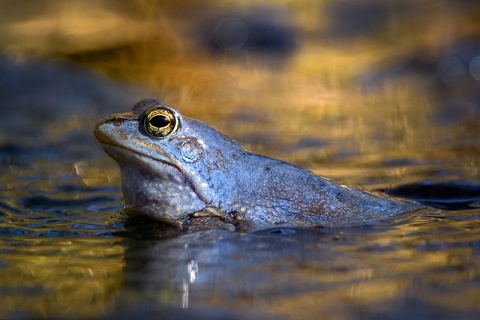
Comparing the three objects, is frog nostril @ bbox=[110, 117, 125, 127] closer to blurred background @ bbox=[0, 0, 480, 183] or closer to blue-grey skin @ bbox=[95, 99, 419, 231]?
blue-grey skin @ bbox=[95, 99, 419, 231]

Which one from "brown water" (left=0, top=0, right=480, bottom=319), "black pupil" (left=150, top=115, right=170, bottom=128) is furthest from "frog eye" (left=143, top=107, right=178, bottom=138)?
"brown water" (left=0, top=0, right=480, bottom=319)

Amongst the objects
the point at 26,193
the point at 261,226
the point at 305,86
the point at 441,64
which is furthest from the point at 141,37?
the point at 261,226

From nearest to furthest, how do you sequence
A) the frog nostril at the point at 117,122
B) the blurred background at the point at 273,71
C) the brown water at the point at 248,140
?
1. the brown water at the point at 248,140
2. the frog nostril at the point at 117,122
3. the blurred background at the point at 273,71

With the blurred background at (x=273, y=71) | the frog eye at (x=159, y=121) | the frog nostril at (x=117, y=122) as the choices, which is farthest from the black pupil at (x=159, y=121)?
the blurred background at (x=273, y=71)

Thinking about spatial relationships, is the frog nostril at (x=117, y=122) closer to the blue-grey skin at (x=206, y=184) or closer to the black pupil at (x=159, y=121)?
the blue-grey skin at (x=206, y=184)

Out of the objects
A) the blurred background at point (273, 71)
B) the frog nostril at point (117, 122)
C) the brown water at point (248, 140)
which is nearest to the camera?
the brown water at point (248, 140)

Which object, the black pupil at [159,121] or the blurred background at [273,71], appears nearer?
the black pupil at [159,121]
